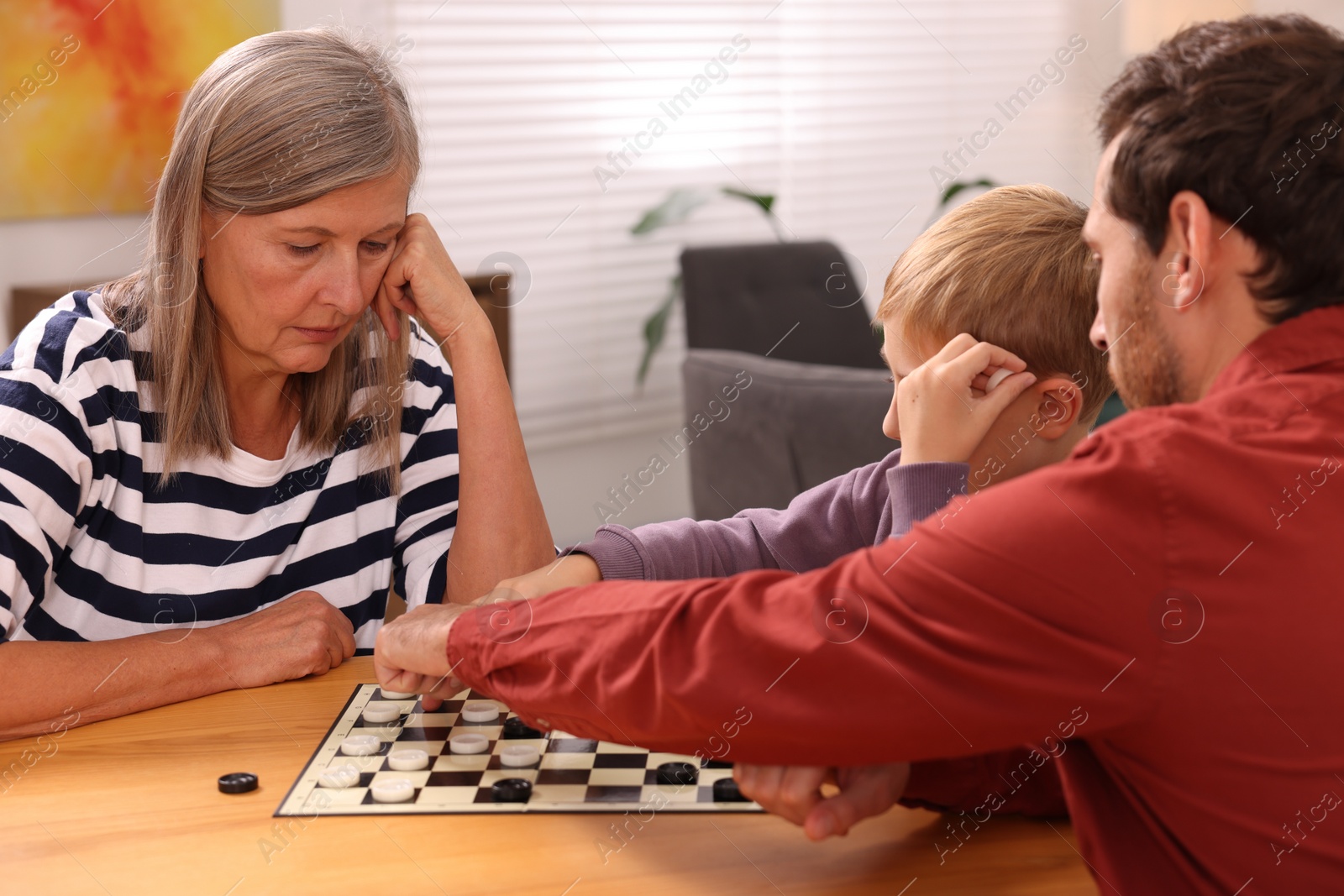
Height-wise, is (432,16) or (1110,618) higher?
(432,16)

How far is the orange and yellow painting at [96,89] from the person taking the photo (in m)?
2.71

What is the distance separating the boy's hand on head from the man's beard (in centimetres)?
30

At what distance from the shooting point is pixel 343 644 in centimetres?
141

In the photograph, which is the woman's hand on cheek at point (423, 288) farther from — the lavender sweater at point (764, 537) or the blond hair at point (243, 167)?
the lavender sweater at point (764, 537)

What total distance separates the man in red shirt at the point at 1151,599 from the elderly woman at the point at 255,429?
628 mm

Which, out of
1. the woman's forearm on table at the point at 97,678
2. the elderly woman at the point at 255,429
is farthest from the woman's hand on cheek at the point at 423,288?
the woman's forearm on table at the point at 97,678

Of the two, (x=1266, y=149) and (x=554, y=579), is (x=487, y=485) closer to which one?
(x=554, y=579)

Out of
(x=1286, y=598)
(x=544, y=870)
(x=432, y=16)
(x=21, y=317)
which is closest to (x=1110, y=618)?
(x=1286, y=598)

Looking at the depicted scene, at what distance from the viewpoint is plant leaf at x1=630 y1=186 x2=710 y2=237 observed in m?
4.05

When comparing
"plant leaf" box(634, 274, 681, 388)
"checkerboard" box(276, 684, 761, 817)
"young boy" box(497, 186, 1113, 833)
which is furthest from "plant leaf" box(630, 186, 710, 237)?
"checkerboard" box(276, 684, 761, 817)

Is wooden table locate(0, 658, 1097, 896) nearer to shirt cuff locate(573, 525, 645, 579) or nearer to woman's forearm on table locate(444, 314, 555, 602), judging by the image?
shirt cuff locate(573, 525, 645, 579)

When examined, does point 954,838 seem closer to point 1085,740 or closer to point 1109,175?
point 1085,740

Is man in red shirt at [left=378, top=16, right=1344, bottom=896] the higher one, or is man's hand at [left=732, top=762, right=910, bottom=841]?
man in red shirt at [left=378, top=16, right=1344, bottom=896]

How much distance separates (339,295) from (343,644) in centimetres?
42
